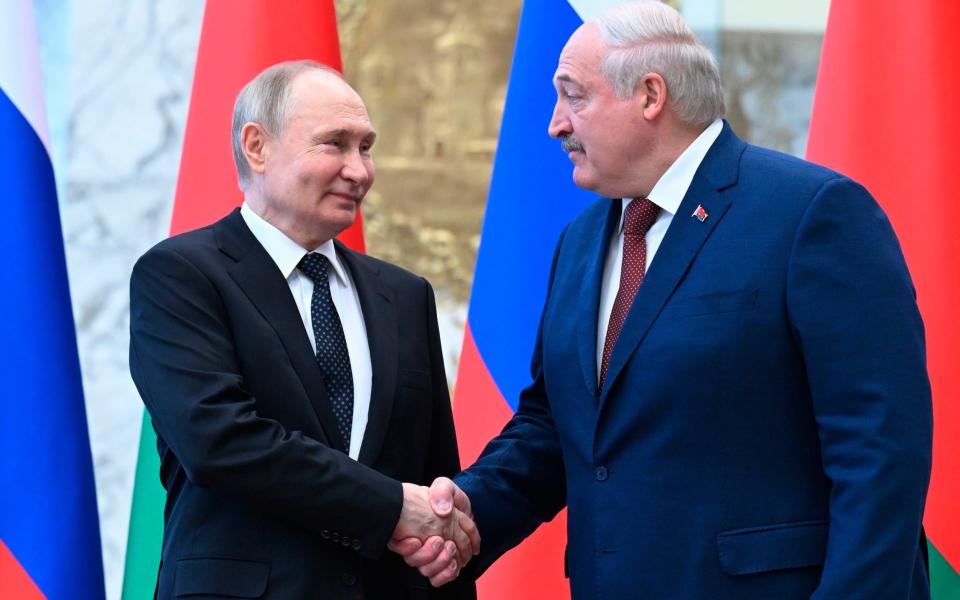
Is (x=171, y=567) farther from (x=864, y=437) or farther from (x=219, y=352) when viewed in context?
(x=864, y=437)

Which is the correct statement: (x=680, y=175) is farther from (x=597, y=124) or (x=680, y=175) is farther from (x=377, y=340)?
(x=377, y=340)

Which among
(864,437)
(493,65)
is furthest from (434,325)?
(493,65)

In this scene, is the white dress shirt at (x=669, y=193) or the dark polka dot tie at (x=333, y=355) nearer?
the white dress shirt at (x=669, y=193)

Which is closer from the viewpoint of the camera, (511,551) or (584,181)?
(584,181)

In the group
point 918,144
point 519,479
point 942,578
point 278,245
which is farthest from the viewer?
point 918,144

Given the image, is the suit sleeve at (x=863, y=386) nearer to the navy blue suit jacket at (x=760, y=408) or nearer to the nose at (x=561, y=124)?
the navy blue suit jacket at (x=760, y=408)

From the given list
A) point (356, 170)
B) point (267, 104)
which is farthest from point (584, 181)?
point (267, 104)

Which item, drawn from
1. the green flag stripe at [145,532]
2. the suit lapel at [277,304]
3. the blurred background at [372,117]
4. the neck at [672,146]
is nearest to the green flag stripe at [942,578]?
the neck at [672,146]

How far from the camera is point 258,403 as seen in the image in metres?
2.32

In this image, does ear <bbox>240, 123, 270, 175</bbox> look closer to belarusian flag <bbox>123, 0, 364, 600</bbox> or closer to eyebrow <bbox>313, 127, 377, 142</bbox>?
eyebrow <bbox>313, 127, 377, 142</bbox>

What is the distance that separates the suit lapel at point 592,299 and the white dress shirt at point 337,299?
0.46 meters

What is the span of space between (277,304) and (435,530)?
556 millimetres

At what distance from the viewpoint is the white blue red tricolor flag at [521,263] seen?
3.23 metres

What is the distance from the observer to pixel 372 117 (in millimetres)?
3859
